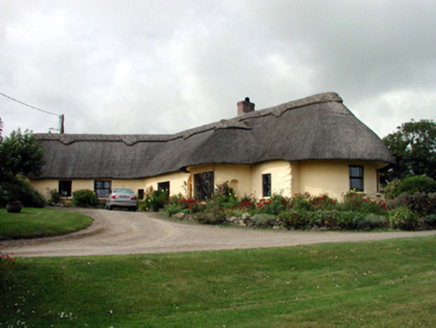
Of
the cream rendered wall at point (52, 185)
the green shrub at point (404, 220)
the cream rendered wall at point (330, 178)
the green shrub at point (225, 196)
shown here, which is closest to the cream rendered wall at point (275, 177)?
the cream rendered wall at point (330, 178)

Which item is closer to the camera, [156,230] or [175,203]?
[156,230]

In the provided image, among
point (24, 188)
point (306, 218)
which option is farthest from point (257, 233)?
point (24, 188)

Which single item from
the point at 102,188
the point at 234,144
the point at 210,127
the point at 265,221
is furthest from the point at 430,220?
the point at 102,188

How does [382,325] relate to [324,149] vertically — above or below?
below

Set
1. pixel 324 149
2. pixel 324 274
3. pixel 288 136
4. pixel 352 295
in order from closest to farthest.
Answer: pixel 352 295, pixel 324 274, pixel 324 149, pixel 288 136

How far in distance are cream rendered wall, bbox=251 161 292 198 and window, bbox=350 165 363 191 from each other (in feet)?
10.7

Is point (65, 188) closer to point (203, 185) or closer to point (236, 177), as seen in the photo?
point (203, 185)

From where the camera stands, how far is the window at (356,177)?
77.0ft

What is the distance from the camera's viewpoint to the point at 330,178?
23.1m

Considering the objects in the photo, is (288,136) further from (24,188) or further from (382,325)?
(382,325)

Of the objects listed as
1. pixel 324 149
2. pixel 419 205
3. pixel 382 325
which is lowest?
pixel 382 325

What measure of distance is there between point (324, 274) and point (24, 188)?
2073 centimetres

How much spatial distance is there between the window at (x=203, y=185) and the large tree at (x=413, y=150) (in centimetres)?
2105

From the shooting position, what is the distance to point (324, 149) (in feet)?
74.0
